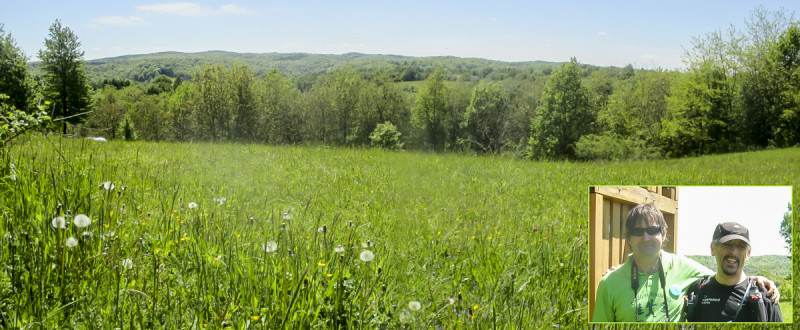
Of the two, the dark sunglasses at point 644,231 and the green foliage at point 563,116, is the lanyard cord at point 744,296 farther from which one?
the green foliage at point 563,116

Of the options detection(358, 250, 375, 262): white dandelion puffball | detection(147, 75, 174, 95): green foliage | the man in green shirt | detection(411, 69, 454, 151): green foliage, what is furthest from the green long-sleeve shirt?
detection(411, 69, 454, 151): green foliage

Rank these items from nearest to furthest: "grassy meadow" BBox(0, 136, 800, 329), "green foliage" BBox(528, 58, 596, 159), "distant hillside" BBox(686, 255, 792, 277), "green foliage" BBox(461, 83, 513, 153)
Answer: "distant hillside" BBox(686, 255, 792, 277), "grassy meadow" BBox(0, 136, 800, 329), "green foliage" BBox(461, 83, 513, 153), "green foliage" BBox(528, 58, 596, 159)

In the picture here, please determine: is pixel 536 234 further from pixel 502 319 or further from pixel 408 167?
pixel 408 167

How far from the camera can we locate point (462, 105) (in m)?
38.4

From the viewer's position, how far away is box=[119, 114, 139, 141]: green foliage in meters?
17.8

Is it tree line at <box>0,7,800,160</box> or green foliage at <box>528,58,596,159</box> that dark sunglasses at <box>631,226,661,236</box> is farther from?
green foliage at <box>528,58,596,159</box>

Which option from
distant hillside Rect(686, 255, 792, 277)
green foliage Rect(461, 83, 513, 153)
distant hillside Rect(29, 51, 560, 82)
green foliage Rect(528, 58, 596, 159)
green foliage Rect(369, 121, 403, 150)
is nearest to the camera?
distant hillside Rect(686, 255, 792, 277)

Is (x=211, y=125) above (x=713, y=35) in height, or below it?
below

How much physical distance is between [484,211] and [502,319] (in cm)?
→ 331

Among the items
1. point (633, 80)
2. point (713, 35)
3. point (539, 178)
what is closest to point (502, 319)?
point (539, 178)

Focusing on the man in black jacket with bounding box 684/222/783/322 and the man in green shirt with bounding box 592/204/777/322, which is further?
the man in black jacket with bounding box 684/222/783/322

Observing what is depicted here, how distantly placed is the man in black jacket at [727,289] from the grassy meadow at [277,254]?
0.75 m

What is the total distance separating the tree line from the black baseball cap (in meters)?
8.78

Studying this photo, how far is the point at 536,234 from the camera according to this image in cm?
455
